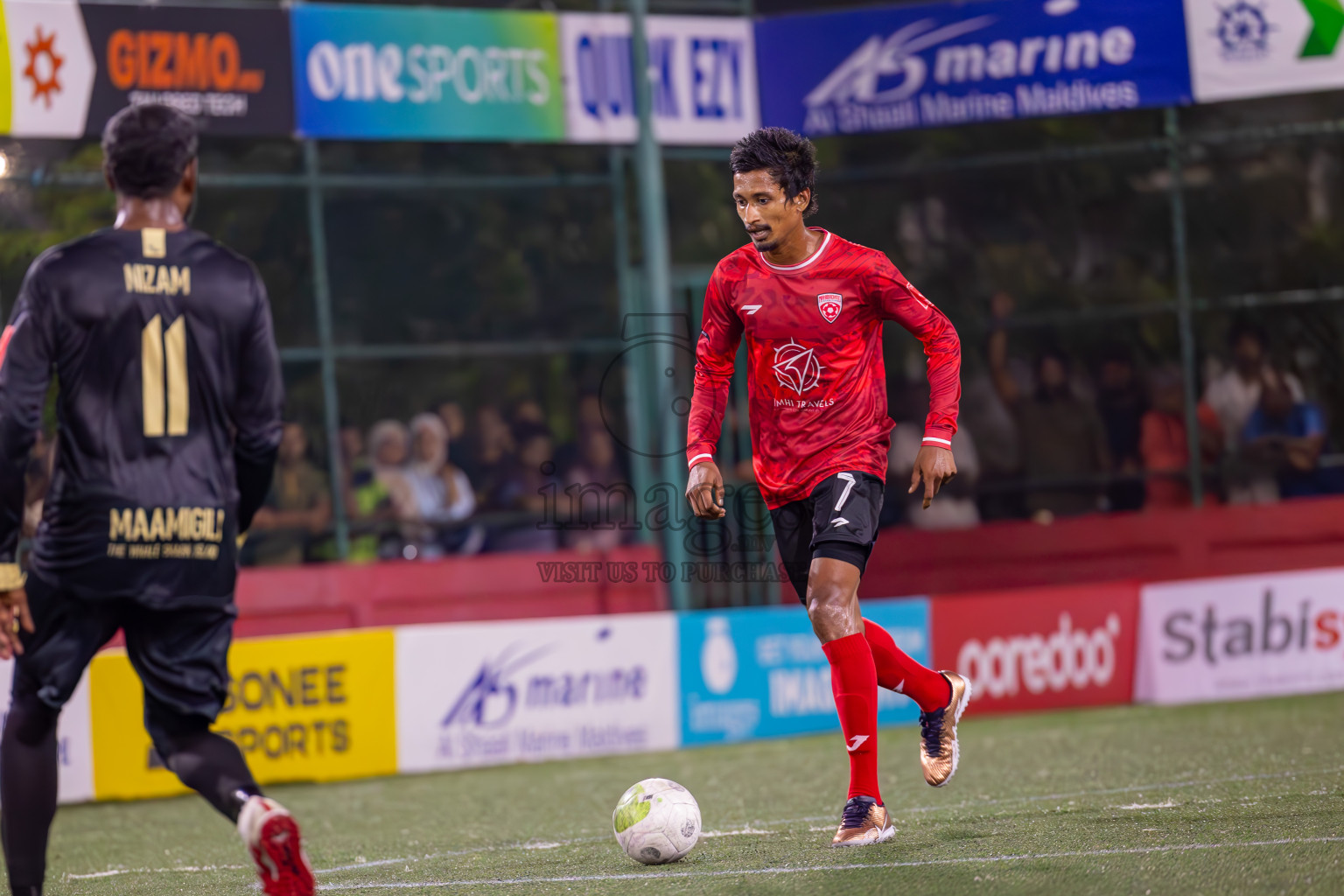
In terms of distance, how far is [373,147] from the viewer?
522 inches

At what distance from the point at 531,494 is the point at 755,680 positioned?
2773 millimetres

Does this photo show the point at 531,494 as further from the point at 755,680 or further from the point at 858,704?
the point at 858,704

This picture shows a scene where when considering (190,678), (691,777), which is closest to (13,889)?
(190,678)

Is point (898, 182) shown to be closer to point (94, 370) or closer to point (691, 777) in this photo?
point (691, 777)

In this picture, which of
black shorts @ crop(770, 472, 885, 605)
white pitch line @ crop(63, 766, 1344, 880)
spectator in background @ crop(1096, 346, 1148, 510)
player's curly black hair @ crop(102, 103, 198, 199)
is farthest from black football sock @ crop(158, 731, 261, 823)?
spectator in background @ crop(1096, 346, 1148, 510)

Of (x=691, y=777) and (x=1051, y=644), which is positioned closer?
(x=691, y=777)

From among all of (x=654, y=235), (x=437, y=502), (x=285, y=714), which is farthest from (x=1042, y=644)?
(x=285, y=714)

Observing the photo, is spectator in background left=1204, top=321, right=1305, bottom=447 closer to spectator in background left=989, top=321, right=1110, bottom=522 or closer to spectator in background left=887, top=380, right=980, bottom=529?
spectator in background left=989, top=321, right=1110, bottom=522

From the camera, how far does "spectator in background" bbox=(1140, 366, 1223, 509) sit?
1348 centimetres

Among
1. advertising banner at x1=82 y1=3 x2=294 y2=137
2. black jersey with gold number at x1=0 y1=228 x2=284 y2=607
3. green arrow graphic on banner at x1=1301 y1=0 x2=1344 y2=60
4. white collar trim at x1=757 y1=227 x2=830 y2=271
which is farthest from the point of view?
green arrow graphic on banner at x1=1301 y1=0 x2=1344 y2=60

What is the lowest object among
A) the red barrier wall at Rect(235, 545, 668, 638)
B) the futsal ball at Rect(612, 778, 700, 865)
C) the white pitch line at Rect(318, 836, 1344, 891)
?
the white pitch line at Rect(318, 836, 1344, 891)

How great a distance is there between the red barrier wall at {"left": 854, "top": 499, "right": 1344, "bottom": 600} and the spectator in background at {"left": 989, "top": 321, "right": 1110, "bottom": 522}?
589 millimetres

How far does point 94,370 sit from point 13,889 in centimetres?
129

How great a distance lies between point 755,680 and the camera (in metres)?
10.7
